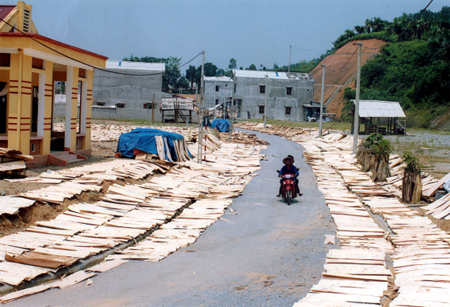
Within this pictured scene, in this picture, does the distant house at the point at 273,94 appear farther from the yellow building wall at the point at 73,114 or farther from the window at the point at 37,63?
the window at the point at 37,63

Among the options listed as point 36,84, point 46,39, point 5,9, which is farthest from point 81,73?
point 46,39

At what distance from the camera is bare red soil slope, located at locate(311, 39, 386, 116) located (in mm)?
106688

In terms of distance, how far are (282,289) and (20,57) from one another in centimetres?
1271

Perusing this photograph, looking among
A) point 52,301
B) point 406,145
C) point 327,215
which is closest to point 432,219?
point 327,215

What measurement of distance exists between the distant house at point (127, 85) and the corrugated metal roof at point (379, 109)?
3028cm

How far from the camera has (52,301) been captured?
6715 millimetres

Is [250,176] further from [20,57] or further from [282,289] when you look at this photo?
[282,289]

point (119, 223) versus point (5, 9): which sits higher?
point (5, 9)

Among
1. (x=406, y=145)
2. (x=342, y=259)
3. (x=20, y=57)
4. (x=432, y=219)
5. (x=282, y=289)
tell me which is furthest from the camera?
(x=406, y=145)

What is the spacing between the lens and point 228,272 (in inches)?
318

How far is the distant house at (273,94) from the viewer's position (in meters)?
81.3

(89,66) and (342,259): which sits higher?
(89,66)

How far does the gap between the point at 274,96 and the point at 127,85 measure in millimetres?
23929

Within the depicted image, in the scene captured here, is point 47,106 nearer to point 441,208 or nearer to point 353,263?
point 441,208
